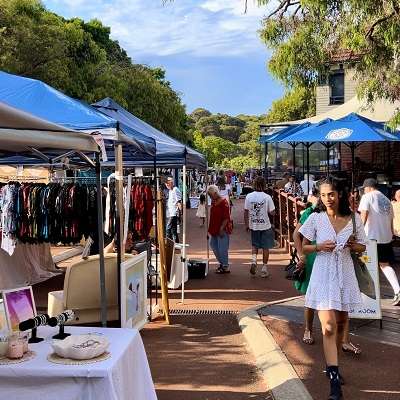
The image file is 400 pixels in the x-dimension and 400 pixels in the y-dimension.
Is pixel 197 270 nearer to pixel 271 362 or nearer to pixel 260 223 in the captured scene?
pixel 260 223

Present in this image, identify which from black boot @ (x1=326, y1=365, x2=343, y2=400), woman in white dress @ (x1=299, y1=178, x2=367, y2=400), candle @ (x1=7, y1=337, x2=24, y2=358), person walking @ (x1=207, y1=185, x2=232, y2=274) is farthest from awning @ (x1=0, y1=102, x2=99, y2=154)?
person walking @ (x1=207, y1=185, x2=232, y2=274)

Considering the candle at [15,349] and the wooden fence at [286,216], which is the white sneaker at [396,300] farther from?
the candle at [15,349]

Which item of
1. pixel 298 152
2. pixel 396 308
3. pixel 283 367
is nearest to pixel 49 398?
pixel 283 367

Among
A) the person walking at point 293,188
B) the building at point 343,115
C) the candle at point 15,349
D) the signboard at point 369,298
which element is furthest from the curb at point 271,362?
the person walking at point 293,188

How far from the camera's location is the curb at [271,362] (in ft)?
15.7

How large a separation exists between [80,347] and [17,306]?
0.65 metres

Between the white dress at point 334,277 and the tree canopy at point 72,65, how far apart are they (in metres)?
16.5

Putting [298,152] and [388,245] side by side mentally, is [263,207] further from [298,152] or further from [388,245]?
[298,152]

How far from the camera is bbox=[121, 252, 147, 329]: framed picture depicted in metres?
5.52

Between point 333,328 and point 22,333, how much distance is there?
8.01 feet

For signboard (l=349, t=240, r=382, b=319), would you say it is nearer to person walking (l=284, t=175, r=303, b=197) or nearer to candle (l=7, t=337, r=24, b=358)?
candle (l=7, t=337, r=24, b=358)

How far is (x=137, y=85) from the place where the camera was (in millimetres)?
31797

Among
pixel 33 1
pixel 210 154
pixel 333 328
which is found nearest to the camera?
pixel 333 328

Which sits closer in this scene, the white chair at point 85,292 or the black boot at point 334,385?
the black boot at point 334,385
